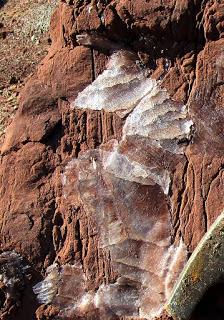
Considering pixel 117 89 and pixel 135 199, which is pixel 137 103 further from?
pixel 135 199

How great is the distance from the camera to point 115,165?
4086 mm

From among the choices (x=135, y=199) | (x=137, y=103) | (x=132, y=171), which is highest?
(x=137, y=103)

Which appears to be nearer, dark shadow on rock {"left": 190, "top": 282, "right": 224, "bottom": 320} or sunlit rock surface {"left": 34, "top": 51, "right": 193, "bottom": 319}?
dark shadow on rock {"left": 190, "top": 282, "right": 224, "bottom": 320}

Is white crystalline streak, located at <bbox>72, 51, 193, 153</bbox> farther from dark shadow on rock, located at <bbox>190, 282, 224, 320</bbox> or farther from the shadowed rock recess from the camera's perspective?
dark shadow on rock, located at <bbox>190, 282, 224, 320</bbox>

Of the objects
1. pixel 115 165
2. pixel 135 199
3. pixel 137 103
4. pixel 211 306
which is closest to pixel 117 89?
pixel 137 103

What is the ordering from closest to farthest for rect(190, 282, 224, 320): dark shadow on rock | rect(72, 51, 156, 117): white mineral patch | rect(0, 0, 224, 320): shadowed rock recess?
1. rect(190, 282, 224, 320): dark shadow on rock
2. rect(0, 0, 224, 320): shadowed rock recess
3. rect(72, 51, 156, 117): white mineral patch

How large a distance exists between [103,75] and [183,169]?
0.75 m

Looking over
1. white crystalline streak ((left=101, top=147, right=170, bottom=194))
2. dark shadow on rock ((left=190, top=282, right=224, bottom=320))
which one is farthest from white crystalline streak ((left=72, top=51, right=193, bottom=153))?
dark shadow on rock ((left=190, top=282, right=224, bottom=320))

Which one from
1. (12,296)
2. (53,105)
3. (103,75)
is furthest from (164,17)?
(12,296)

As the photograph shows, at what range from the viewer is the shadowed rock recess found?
3.99 metres

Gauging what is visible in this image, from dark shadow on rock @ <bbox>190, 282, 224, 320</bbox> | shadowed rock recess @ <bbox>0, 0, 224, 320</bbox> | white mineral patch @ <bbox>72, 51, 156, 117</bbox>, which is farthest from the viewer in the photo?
white mineral patch @ <bbox>72, 51, 156, 117</bbox>

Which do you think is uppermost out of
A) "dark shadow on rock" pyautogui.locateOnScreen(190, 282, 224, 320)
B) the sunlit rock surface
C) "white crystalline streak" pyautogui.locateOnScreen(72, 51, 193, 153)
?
"white crystalline streak" pyautogui.locateOnScreen(72, 51, 193, 153)

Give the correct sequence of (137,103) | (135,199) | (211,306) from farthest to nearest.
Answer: (137,103), (135,199), (211,306)

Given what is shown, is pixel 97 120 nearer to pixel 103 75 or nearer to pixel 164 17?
pixel 103 75
